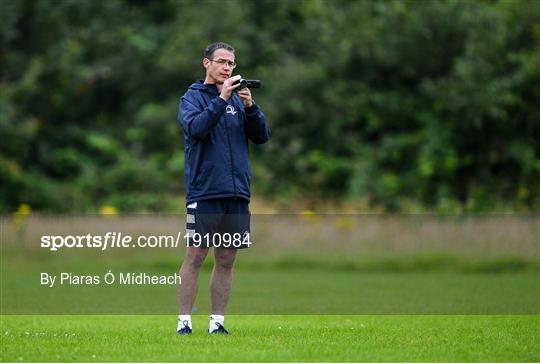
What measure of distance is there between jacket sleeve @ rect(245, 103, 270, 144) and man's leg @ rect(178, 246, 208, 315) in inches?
36.5

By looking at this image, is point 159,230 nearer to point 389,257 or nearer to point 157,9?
point 389,257

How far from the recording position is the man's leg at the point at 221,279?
8.14 meters

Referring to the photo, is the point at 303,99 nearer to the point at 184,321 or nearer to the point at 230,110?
the point at 230,110

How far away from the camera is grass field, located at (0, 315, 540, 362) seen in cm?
681

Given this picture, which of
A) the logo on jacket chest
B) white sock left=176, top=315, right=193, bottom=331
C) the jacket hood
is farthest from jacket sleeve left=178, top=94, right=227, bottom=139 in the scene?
white sock left=176, top=315, right=193, bottom=331

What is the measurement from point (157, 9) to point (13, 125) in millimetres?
6614

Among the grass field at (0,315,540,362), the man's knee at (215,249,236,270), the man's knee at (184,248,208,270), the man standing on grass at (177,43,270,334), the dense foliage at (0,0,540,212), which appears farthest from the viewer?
the dense foliage at (0,0,540,212)

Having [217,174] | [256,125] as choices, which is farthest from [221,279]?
[256,125]

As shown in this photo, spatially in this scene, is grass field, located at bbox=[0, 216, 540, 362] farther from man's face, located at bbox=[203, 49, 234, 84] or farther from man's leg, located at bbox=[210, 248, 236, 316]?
man's face, located at bbox=[203, 49, 234, 84]

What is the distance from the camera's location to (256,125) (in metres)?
8.14

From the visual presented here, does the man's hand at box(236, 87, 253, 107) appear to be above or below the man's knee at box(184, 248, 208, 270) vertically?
above

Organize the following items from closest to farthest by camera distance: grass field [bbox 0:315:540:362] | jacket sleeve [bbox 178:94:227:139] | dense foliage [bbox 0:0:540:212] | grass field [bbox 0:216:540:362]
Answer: grass field [bbox 0:315:540:362] < grass field [bbox 0:216:540:362] < jacket sleeve [bbox 178:94:227:139] < dense foliage [bbox 0:0:540:212]

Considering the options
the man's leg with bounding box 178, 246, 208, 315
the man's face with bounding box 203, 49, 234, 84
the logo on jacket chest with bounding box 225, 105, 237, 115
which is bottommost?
the man's leg with bounding box 178, 246, 208, 315

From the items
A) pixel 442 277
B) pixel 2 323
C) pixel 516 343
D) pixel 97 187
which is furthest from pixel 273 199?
pixel 516 343
